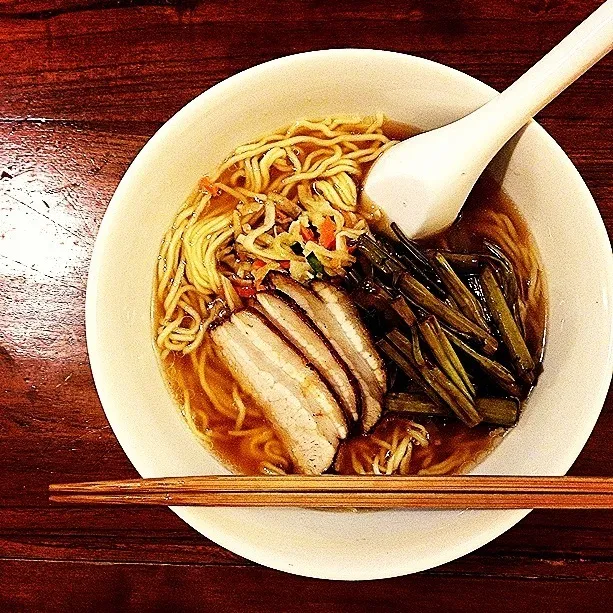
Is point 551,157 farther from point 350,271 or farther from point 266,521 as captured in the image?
point 266,521

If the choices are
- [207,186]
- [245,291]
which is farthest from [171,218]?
[245,291]

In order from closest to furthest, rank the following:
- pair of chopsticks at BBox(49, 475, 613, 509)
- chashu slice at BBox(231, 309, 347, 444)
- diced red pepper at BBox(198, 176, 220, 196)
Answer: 1. pair of chopsticks at BBox(49, 475, 613, 509)
2. chashu slice at BBox(231, 309, 347, 444)
3. diced red pepper at BBox(198, 176, 220, 196)

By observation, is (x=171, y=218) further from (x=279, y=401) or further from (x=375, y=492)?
(x=375, y=492)

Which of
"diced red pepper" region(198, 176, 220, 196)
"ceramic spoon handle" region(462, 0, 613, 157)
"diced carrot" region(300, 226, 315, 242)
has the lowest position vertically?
"diced carrot" region(300, 226, 315, 242)

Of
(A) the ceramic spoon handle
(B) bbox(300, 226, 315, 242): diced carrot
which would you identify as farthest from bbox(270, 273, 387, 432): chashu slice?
(A) the ceramic spoon handle

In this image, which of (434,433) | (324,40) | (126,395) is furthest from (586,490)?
(324,40)

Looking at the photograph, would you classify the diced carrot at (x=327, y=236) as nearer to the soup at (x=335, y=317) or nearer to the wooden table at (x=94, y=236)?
the soup at (x=335, y=317)

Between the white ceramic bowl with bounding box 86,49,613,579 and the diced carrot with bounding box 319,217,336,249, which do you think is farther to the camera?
the diced carrot with bounding box 319,217,336,249

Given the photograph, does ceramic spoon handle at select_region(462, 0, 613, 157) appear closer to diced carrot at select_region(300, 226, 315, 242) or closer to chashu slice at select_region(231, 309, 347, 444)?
diced carrot at select_region(300, 226, 315, 242)
